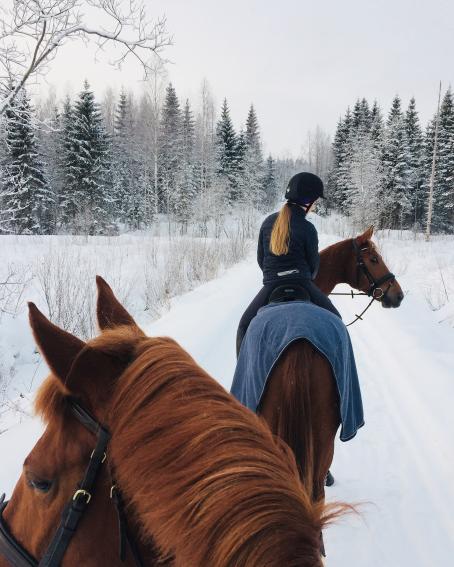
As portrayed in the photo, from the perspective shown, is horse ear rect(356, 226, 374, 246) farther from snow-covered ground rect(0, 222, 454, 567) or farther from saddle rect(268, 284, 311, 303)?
saddle rect(268, 284, 311, 303)

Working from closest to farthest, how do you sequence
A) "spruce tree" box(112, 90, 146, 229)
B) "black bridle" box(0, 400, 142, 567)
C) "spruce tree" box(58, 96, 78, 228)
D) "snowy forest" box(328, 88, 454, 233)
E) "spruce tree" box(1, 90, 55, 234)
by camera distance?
"black bridle" box(0, 400, 142, 567)
"spruce tree" box(1, 90, 55, 234)
"spruce tree" box(58, 96, 78, 228)
"snowy forest" box(328, 88, 454, 233)
"spruce tree" box(112, 90, 146, 229)

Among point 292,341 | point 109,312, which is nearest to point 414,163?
point 292,341

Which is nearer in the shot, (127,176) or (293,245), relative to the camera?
(293,245)

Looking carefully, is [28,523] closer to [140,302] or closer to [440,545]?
[440,545]

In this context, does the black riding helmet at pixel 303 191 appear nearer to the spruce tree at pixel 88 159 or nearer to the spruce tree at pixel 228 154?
the spruce tree at pixel 88 159

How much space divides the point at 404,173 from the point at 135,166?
25.7 m

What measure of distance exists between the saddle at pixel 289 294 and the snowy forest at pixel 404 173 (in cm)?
2834

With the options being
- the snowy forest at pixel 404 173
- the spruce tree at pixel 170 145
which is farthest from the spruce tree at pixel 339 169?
the spruce tree at pixel 170 145

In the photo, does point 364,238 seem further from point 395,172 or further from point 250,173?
point 250,173

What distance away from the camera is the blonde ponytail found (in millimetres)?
2430

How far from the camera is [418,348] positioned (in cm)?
542

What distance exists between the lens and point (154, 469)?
0.68m

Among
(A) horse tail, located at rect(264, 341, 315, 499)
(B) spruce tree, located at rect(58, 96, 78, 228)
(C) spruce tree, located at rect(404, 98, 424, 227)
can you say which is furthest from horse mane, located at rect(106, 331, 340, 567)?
(C) spruce tree, located at rect(404, 98, 424, 227)

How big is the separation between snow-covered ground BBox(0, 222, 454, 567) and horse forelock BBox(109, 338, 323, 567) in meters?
0.37
